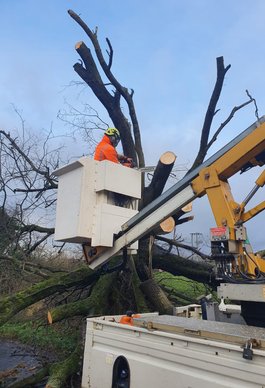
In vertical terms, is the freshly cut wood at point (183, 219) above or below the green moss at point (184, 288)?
above

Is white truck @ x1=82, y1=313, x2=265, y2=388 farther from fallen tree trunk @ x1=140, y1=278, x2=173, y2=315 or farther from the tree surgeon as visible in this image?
fallen tree trunk @ x1=140, y1=278, x2=173, y2=315

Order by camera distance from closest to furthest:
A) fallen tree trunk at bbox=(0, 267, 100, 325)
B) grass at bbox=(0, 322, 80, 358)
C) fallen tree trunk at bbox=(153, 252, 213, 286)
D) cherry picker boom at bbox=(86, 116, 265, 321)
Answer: cherry picker boom at bbox=(86, 116, 265, 321), fallen tree trunk at bbox=(0, 267, 100, 325), fallen tree trunk at bbox=(153, 252, 213, 286), grass at bbox=(0, 322, 80, 358)

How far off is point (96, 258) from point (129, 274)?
7.07 ft

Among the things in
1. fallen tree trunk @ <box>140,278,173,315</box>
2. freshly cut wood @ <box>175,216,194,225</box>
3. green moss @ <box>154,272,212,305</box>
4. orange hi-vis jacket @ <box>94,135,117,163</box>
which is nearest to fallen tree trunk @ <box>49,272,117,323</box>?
fallen tree trunk @ <box>140,278,173,315</box>

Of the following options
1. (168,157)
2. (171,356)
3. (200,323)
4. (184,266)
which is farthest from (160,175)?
(171,356)

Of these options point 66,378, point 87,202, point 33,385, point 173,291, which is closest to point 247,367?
point 87,202

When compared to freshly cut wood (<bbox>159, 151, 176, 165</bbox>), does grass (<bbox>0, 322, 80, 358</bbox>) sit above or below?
below

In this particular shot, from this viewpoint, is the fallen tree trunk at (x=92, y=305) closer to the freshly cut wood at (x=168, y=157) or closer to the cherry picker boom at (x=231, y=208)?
the cherry picker boom at (x=231, y=208)

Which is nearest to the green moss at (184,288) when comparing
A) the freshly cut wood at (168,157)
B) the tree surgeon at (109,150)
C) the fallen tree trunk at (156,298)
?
the fallen tree trunk at (156,298)

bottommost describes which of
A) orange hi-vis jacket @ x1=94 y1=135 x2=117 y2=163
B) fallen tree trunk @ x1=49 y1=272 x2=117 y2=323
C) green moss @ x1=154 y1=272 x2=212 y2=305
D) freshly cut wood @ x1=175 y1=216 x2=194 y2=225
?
fallen tree trunk @ x1=49 y1=272 x2=117 y2=323

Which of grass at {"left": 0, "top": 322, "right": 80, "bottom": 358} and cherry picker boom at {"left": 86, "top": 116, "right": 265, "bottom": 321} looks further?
grass at {"left": 0, "top": 322, "right": 80, "bottom": 358}

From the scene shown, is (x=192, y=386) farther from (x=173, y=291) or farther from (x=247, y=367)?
(x=173, y=291)

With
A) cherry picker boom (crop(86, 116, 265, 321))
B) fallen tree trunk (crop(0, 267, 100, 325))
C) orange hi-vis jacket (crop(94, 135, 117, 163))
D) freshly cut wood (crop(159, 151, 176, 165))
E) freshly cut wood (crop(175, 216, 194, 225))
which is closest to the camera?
cherry picker boom (crop(86, 116, 265, 321))

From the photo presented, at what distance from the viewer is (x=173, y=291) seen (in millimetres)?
7262
